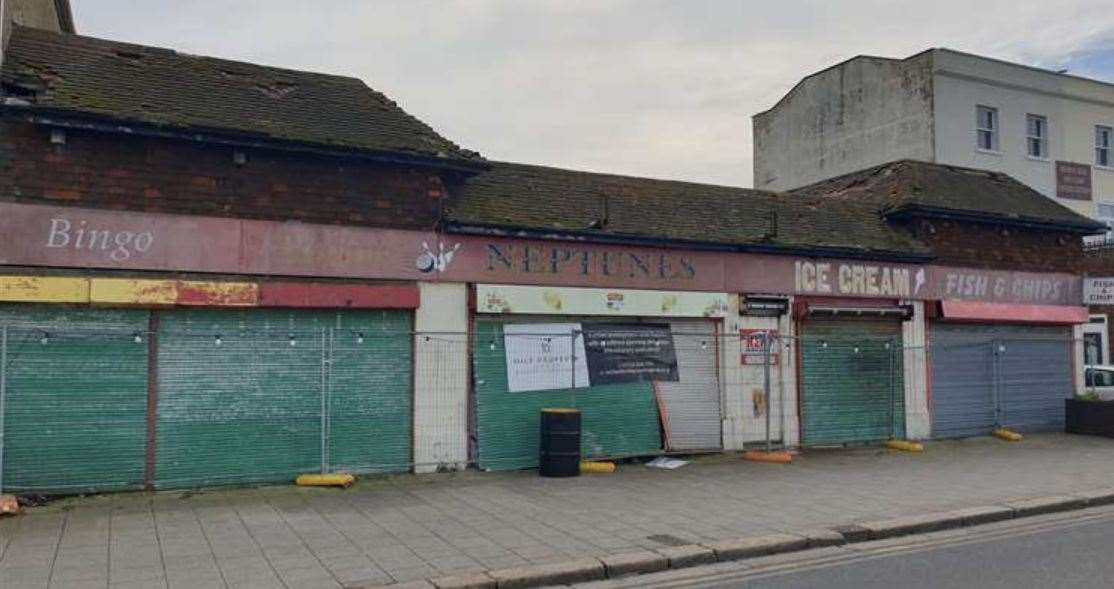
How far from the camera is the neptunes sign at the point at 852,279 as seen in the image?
51.5 feet

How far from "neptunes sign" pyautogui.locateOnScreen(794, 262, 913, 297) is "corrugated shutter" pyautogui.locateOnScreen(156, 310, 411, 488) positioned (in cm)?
765

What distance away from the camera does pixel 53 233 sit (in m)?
10.1

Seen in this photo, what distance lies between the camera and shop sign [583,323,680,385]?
13.6 meters

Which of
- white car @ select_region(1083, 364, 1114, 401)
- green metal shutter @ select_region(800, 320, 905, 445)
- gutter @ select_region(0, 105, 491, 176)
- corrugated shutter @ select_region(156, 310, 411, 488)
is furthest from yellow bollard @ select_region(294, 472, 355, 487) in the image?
white car @ select_region(1083, 364, 1114, 401)

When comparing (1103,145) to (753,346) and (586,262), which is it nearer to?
(753,346)

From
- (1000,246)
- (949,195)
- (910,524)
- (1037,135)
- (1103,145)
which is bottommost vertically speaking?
(910,524)

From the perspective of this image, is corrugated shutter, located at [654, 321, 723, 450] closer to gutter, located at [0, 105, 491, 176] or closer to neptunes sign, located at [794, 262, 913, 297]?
neptunes sign, located at [794, 262, 913, 297]

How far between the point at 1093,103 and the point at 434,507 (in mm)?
33646

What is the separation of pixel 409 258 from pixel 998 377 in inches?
509

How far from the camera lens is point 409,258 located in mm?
12211

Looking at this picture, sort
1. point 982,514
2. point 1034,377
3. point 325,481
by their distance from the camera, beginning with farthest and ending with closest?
point 1034,377
point 325,481
point 982,514

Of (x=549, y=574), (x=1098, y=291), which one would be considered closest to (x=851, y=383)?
(x=1098, y=291)

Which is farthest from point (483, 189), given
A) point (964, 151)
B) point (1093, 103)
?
point (1093, 103)

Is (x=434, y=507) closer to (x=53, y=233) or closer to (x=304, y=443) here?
(x=304, y=443)
